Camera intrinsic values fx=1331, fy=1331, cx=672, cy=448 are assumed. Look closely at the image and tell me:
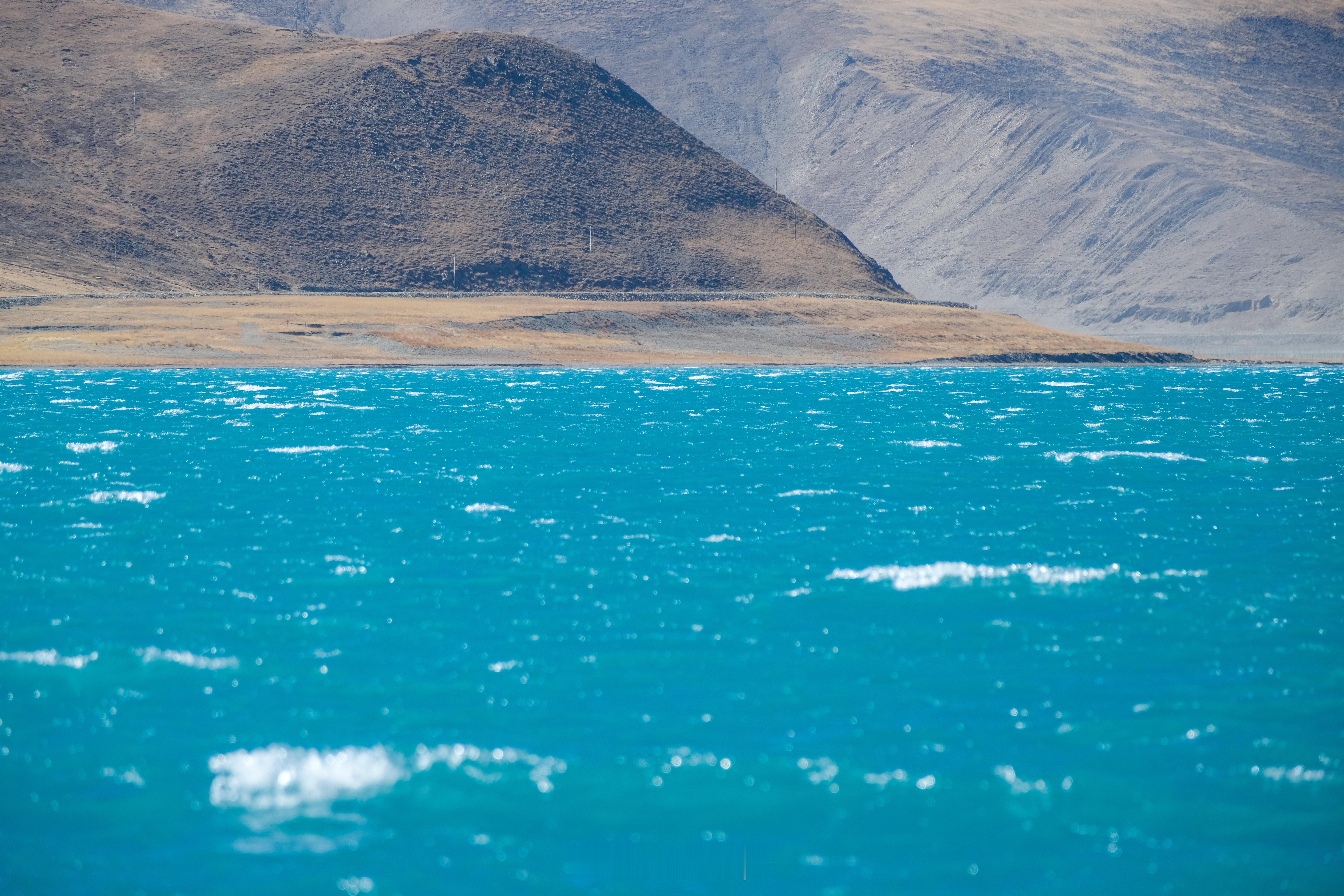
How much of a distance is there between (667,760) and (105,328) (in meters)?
86.4

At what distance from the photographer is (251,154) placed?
135750mm

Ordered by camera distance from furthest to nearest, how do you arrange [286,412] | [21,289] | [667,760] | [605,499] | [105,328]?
1. [21,289]
2. [105,328]
3. [286,412]
4. [605,499]
5. [667,760]

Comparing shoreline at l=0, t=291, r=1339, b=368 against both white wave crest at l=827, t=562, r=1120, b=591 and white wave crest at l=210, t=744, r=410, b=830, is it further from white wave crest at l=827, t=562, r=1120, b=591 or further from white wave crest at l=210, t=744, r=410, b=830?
white wave crest at l=210, t=744, r=410, b=830

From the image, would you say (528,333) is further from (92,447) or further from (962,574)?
(962,574)

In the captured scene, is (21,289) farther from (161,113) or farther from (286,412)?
(286,412)

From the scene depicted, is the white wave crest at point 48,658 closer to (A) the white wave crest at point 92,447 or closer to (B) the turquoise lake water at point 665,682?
(B) the turquoise lake water at point 665,682

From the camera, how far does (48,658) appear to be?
15.2 meters

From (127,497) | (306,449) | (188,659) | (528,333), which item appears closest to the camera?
(188,659)

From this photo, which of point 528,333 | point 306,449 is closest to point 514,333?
point 528,333

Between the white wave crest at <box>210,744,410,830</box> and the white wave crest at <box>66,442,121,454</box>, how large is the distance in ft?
83.3

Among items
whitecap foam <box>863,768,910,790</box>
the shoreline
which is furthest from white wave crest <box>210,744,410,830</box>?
the shoreline

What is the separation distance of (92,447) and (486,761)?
28045mm

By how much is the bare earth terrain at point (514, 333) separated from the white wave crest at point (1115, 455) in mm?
56822

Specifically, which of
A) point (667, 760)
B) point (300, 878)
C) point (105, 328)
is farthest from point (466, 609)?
point (105, 328)
